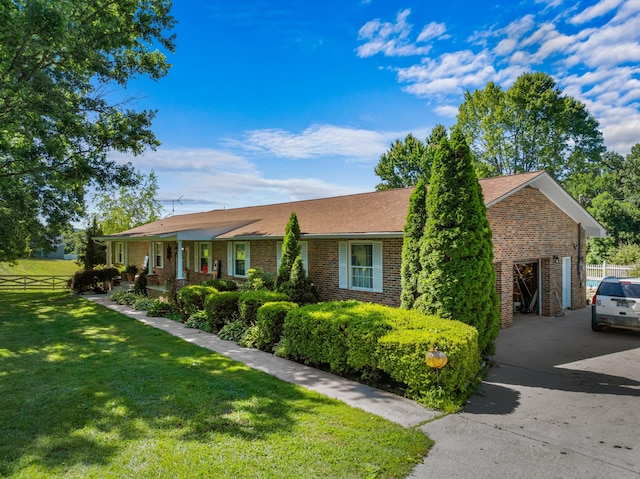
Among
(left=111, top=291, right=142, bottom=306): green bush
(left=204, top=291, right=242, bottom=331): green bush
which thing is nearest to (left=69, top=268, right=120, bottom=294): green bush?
(left=111, top=291, right=142, bottom=306): green bush

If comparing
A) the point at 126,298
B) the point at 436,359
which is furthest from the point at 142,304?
the point at 436,359

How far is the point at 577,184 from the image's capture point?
36500mm

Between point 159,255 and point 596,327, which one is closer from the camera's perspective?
point 596,327

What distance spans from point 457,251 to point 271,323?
4687 millimetres

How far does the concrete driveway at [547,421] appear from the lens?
4.28 m

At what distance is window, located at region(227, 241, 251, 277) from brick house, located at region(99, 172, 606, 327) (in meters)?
0.05

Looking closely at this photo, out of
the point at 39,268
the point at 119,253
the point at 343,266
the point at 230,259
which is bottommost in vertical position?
the point at 39,268

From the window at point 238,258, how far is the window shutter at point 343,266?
5.48 metres

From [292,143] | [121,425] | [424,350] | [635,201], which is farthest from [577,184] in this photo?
[121,425]

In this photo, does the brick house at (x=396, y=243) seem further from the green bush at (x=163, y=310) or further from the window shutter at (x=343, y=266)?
the green bush at (x=163, y=310)

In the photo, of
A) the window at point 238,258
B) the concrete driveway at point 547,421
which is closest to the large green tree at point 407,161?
the window at point 238,258

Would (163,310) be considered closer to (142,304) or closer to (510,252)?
(142,304)

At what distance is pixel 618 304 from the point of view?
10797mm

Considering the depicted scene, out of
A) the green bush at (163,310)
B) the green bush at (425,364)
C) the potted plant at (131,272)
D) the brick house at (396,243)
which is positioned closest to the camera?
the green bush at (425,364)
